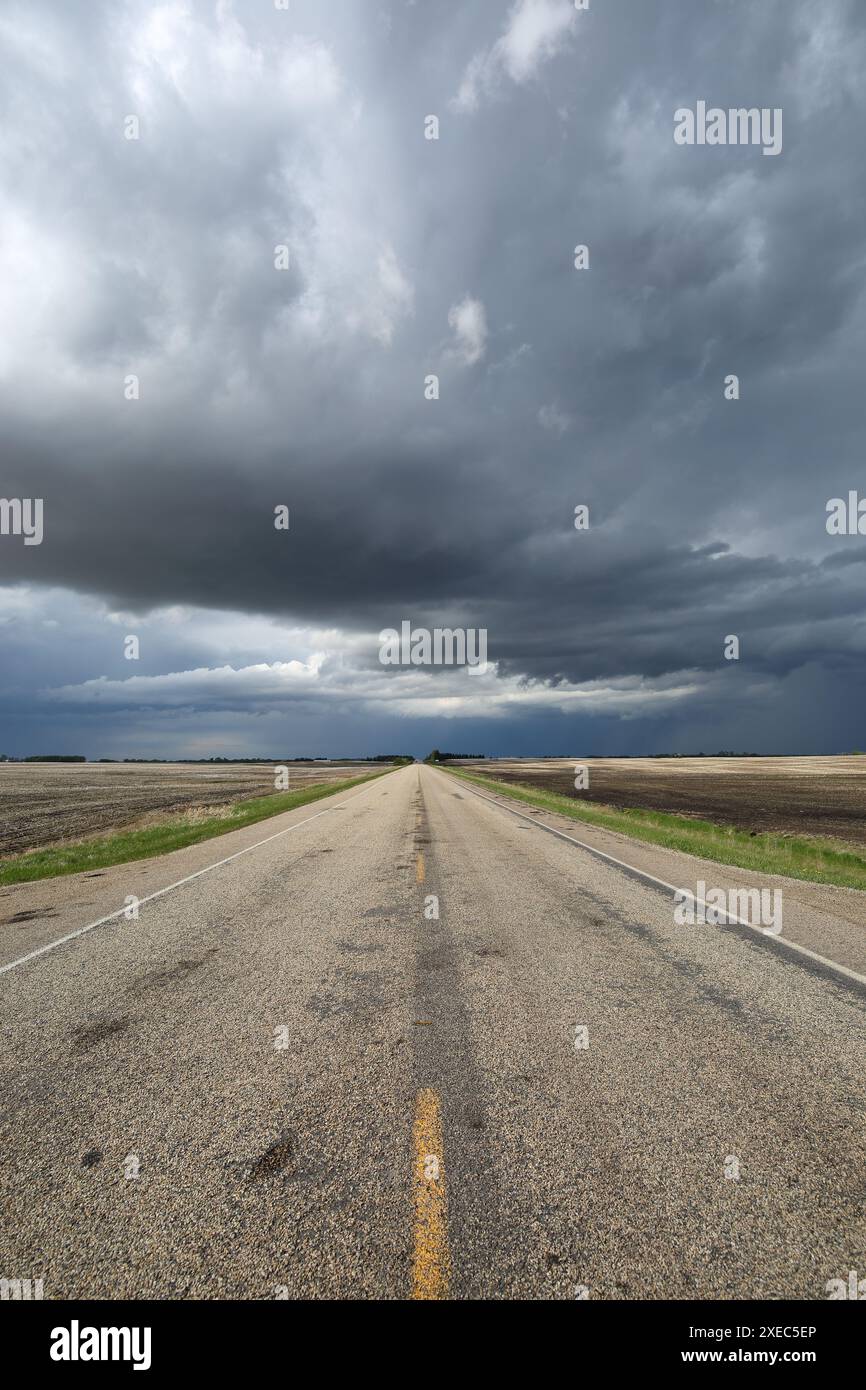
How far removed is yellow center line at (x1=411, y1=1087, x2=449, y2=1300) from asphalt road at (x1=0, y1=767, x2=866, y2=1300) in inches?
0.6

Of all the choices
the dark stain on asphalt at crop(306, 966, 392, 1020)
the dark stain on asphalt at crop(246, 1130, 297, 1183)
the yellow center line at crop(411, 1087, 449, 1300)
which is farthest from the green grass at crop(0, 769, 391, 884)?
the yellow center line at crop(411, 1087, 449, 1300)

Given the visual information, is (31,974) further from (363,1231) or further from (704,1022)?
(704,1022)

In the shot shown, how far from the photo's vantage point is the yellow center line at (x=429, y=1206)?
2537 mm

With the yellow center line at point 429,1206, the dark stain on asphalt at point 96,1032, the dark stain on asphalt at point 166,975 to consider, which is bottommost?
the dark stain on asphalt at point 166,975

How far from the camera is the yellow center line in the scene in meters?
2.54

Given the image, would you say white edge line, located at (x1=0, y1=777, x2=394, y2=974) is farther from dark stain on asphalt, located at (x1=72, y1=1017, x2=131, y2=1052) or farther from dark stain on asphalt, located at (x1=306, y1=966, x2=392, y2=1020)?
dark stain on asphalt, located at (x1=306, y1=966, x2=392, y2=1020)

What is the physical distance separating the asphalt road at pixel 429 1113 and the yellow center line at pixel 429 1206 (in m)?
0.01

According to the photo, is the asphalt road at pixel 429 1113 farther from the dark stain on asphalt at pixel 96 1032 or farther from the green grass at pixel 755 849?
the green grass at pixel 755 849

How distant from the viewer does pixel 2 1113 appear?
389 centimetres

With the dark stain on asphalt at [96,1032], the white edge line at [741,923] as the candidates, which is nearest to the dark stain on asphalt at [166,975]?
the dark stain on asphalt at [96,1032]

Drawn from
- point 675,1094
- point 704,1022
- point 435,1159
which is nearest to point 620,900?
point 704,1022

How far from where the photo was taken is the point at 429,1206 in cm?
296

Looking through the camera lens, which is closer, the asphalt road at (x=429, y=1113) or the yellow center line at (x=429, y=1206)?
the yellow center line at (x=429, y=1206)
